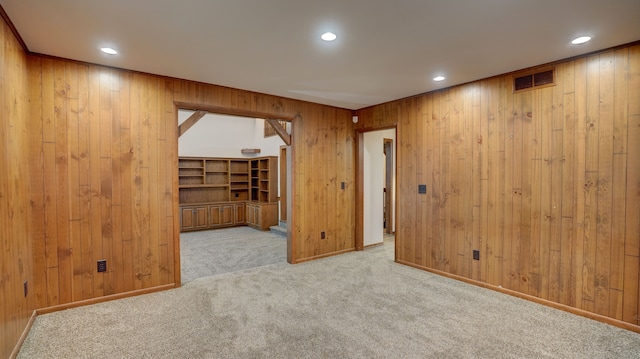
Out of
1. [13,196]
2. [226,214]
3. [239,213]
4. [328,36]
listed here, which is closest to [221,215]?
[226,214]

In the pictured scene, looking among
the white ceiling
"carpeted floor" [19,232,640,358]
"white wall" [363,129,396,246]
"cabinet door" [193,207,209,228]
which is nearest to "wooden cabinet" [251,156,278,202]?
"cabinet door" [193,207,209,228]

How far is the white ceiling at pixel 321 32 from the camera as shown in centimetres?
206

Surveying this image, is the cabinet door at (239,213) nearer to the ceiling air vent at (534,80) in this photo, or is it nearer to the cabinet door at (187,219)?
the cabinet door at (187,219)

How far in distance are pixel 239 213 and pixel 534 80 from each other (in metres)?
6.82

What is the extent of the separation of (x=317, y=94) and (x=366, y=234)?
8.78 feet

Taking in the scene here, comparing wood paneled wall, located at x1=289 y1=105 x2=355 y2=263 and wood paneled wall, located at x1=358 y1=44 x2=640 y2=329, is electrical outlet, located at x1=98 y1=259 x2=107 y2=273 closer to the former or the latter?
wood paneled wall, located at x1=289 y1=105 x2=355 y2=263

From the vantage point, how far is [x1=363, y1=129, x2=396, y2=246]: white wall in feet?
18.0

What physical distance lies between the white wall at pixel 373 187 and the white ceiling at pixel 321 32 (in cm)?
208

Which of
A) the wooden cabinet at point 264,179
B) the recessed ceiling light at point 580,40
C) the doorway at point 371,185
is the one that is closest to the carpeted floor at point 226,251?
the wooden cabinet at point 264,179

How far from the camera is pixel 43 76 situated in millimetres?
2895

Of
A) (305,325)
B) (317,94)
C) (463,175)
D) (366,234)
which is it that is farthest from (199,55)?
(366,234)

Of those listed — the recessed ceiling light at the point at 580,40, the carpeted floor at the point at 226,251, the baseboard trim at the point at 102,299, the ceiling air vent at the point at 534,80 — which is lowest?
the carpeted floor at the point at 226,251

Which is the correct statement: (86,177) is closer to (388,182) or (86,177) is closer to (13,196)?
(13,196)

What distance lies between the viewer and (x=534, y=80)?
319 cm
